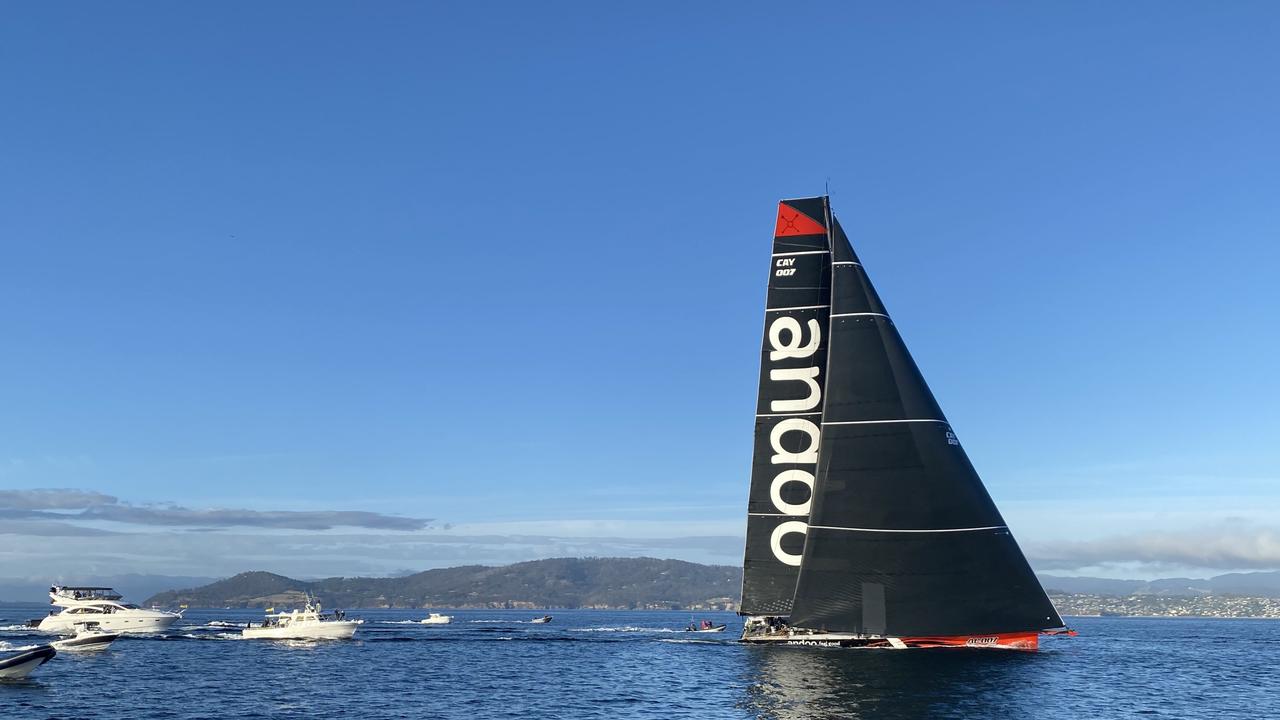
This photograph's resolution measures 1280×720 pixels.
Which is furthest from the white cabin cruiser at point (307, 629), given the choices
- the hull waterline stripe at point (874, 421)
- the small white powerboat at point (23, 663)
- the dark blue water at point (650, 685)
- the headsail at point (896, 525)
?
the hull waterline stripe at point (874, 421)

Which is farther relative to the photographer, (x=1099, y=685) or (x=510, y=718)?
(x=1099, y=685)

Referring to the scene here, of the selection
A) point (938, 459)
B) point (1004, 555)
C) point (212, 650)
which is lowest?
point (212, 650)

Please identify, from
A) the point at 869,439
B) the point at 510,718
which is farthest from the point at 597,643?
the point at 510,718

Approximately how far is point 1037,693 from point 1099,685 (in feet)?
32.6

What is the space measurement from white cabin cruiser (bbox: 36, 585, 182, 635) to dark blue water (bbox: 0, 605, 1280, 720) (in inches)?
929

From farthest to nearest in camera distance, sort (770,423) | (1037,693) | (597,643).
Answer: (597,643), (770,423), (1037,693)

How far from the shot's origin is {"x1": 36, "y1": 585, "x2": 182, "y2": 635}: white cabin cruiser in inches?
4141

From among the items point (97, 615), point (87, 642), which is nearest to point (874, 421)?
point (87, 642)

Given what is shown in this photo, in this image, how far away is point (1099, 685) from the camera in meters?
54.3

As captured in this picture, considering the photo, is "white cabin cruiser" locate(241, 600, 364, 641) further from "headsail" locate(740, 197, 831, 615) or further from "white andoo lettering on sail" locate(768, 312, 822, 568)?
"white andoo lettering on sail" locate(768, 312, 822, 568)

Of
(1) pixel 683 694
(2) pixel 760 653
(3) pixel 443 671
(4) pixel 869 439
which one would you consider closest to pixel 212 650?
(3) pixel 443 671

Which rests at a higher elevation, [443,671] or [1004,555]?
[1004,555]

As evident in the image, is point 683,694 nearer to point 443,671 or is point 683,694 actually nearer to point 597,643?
point 443,671

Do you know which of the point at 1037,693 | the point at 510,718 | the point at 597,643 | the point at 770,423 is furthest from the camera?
the point at 597,643
